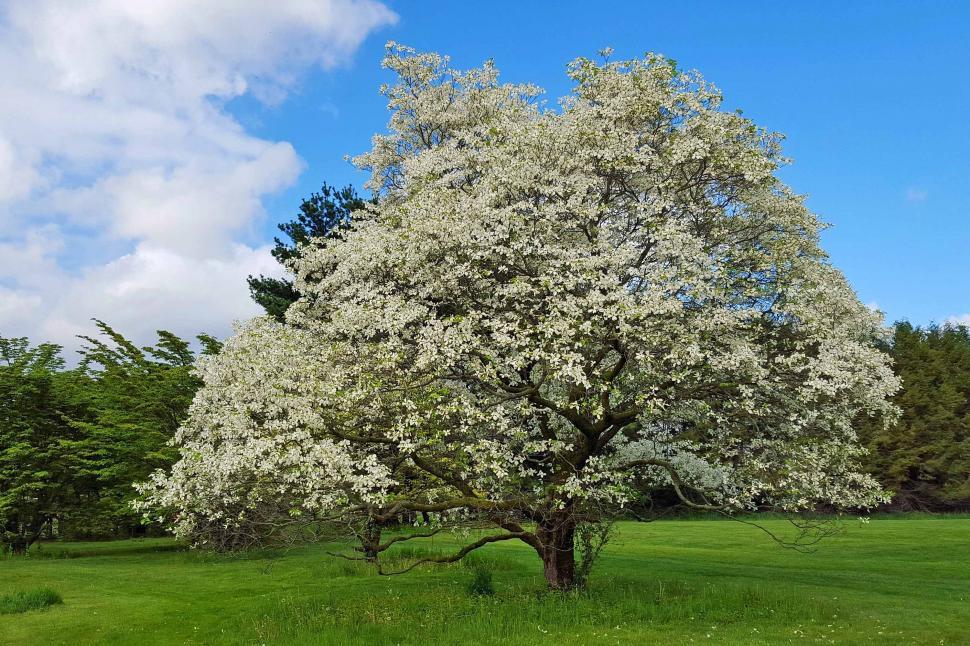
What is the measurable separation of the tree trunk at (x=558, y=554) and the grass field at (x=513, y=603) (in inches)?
Result: 32.5

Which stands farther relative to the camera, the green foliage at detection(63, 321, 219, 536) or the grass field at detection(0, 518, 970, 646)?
the green foliage at detection(63, 321, 219, 536)

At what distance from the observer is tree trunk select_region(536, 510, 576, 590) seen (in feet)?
70.4

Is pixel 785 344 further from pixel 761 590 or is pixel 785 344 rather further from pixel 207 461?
pixel 207 461

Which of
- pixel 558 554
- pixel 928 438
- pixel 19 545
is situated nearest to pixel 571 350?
pixel 558 554

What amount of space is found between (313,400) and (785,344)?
13.8 m

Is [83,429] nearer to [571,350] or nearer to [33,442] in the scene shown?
[33,442]

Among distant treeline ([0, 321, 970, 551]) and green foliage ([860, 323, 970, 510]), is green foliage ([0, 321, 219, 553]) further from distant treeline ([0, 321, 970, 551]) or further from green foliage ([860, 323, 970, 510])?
green foliage ([860, 323, 970, 510])

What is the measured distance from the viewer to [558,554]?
22.0 metres

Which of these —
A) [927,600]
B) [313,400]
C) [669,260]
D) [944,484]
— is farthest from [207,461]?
[944,484]

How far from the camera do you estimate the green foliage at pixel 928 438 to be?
65.1 meters

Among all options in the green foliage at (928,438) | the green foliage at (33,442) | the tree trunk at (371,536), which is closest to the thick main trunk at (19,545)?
the green foliage at (33,442)

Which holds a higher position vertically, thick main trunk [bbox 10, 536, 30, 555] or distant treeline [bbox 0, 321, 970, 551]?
distant treeline [bbox 0, 321, 970, 551]

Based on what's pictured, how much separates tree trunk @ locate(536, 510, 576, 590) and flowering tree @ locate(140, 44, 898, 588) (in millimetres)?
88

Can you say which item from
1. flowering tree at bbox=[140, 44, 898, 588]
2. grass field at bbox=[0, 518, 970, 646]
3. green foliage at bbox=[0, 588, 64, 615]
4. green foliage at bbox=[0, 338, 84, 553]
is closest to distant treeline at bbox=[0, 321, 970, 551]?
green foliage at bbox=[0, 338, 84, 553]
